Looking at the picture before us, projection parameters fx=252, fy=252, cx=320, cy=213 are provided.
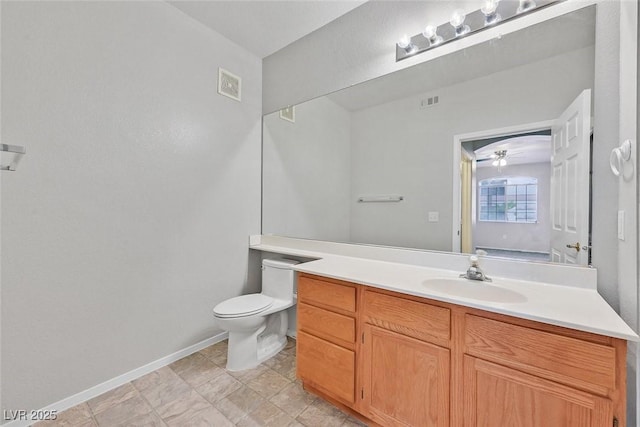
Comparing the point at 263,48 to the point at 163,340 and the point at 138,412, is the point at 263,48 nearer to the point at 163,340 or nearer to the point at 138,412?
the point at 163,340

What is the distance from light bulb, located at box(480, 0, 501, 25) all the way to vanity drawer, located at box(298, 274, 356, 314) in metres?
1.63

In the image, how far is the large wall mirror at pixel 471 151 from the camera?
1233 millimetres

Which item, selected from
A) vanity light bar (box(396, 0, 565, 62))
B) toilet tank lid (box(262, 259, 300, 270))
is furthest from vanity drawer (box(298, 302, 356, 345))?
vanity light bar (box(396, 0, 565, 62))

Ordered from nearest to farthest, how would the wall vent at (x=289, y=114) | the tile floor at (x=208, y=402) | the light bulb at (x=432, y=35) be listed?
1. the tile floor at (x=208, y=402)
2. the light bulb at (x=432, y=35)
3. the wall vent at (x=289, y=114)

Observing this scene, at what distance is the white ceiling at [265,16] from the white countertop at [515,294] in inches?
75.2

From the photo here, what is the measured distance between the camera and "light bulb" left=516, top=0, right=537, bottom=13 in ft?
4.19

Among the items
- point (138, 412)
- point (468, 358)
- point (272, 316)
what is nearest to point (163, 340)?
point (138, 412)

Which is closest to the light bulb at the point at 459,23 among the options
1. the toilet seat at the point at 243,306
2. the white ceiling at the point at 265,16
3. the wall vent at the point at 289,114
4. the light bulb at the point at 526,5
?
Result: the light bulb at the point at 526,5

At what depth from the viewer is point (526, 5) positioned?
4.24 ft

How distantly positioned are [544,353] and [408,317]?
48 cm

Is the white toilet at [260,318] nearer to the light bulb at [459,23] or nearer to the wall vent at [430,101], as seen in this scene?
the wall vent at [430,101]

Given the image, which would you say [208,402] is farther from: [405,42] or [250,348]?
[405,42]

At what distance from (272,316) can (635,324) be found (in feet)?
6.90

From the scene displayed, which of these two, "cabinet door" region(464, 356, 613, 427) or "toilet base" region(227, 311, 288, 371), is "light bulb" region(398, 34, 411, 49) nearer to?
"cabinet door" region(464, 356, 613, 427)
